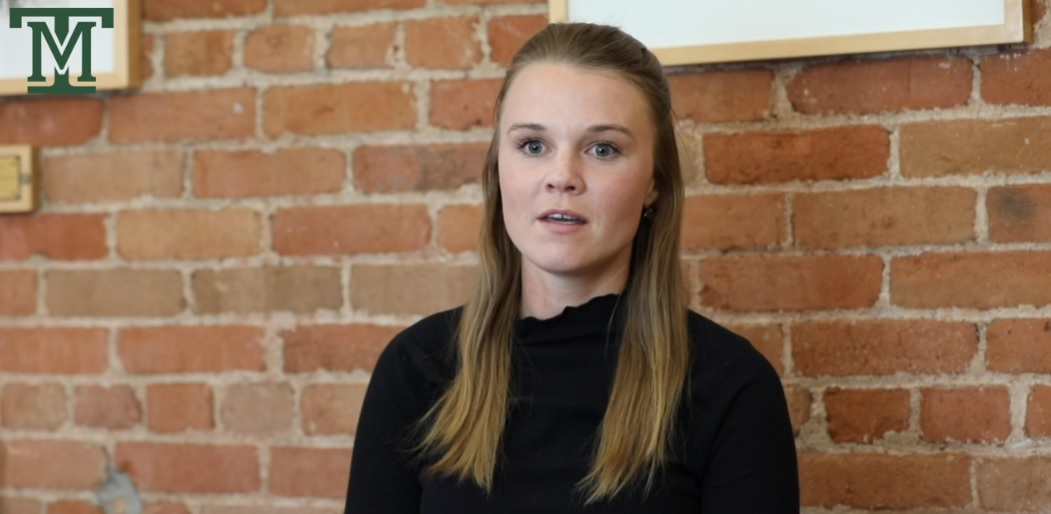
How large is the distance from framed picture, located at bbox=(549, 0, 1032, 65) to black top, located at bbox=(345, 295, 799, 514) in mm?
396

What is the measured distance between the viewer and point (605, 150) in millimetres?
1313

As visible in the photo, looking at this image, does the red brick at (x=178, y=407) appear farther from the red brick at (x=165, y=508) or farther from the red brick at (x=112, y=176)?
the red brick at (x=112, y=176)

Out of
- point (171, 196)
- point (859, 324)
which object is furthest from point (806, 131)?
point (171, 196)

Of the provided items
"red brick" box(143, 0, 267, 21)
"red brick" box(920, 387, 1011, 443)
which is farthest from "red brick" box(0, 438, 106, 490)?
"red brick" box(920, 387, 1011, 443)

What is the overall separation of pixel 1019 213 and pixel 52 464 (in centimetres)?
147

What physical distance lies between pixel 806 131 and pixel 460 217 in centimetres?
50

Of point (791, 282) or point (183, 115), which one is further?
point (183, 115)

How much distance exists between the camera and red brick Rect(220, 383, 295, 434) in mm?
1721

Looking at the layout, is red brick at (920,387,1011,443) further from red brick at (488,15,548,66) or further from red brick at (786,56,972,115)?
red brick at (488,15,548,66)

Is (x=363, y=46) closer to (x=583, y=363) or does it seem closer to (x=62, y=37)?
(x=62, y=37)

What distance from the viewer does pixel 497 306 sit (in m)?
1.43

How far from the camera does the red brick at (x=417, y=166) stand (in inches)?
65.4

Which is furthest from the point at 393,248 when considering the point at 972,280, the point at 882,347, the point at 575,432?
the point at 972,280

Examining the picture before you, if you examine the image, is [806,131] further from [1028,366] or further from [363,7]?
[363,7]
